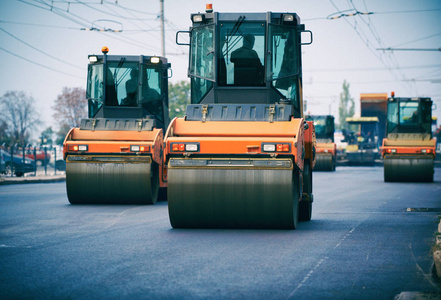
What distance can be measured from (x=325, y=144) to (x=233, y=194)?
2924 cm

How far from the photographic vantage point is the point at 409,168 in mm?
24312

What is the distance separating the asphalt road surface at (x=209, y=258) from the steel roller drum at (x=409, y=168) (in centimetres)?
1161

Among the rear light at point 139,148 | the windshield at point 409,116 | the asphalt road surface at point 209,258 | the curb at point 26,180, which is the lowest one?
the curb at point 26,180

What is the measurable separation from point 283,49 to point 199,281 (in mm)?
5877

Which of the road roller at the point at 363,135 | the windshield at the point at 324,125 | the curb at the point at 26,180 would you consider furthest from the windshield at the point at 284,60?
the road roller at the point at 363,135

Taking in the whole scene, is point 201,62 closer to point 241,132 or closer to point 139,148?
point 241,132

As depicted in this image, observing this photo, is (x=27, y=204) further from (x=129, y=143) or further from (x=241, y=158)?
(x=241, y=158)

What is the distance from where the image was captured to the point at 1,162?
30766 millimetres

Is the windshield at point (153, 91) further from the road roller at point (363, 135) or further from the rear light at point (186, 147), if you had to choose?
the road roller at point (363, 135)

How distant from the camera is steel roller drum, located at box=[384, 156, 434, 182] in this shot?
79.5 ft

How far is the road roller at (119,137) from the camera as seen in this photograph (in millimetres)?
14641

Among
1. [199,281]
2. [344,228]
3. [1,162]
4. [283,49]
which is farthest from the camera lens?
[1,162]

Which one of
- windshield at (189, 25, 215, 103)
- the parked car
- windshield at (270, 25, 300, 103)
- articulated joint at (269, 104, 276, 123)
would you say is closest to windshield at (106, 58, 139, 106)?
windshield at (189, 25, 215, 103)

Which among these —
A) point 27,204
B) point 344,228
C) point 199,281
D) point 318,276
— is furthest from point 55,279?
point 27,204
